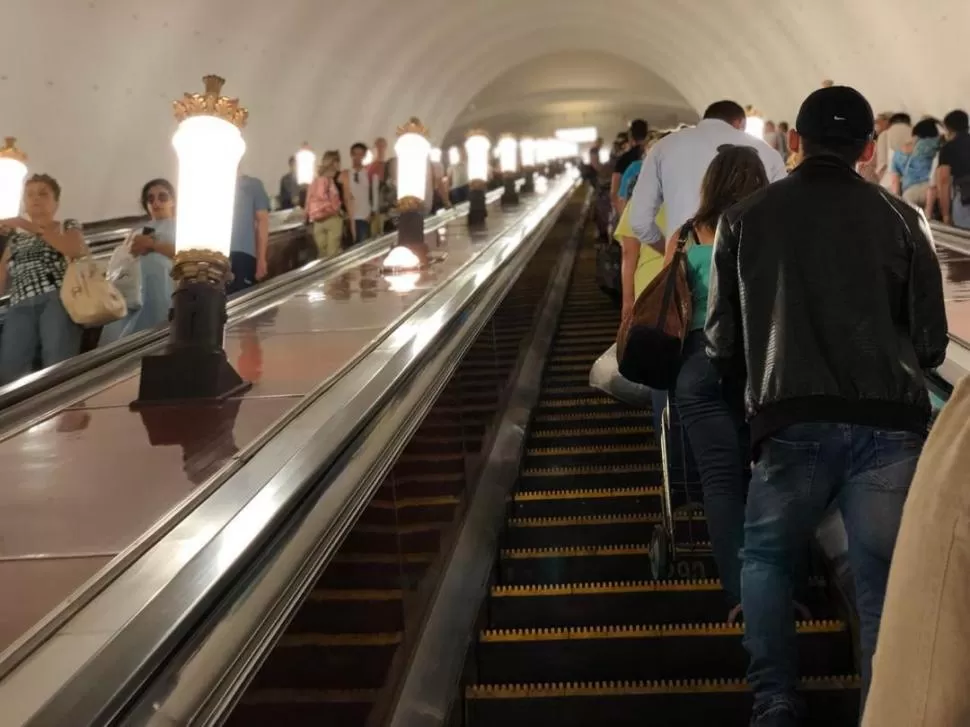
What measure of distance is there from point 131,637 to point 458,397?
3.21 meters

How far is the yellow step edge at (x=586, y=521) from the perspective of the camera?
4.54 metres

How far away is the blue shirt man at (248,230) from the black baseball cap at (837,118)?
6060mm

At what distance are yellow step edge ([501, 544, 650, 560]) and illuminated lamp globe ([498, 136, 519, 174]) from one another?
558 inches

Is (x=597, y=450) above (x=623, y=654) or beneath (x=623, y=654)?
above

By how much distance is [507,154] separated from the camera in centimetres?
1859

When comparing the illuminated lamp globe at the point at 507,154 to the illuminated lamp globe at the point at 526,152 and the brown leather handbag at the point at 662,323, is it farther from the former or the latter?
the brown leather handbag at the point at 662,323

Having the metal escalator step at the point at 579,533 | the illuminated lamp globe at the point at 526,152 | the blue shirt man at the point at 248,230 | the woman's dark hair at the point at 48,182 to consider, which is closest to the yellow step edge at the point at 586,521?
the metal escalator step at the point at 579,533

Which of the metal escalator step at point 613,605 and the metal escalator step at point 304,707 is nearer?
the metal escalator step at point 304,707

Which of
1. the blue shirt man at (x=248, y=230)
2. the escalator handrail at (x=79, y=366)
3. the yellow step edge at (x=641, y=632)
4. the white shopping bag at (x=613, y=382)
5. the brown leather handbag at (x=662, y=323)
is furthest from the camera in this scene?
the blue shirt man at (x=248, y=230)

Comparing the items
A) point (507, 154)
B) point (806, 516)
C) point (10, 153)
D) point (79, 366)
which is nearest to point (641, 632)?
point (806, 516)

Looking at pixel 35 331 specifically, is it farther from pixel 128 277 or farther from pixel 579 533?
pixel 579 533

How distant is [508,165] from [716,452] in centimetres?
1537

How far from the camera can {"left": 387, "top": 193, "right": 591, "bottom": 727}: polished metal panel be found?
2.95 metres

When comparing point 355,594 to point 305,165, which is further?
point 305,165
